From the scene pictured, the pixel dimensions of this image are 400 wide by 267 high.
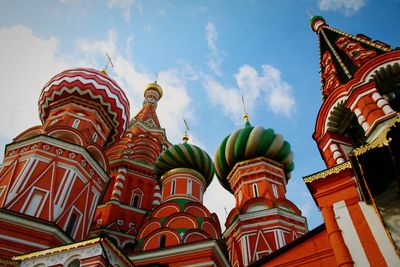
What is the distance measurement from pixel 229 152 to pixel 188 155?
236 cm

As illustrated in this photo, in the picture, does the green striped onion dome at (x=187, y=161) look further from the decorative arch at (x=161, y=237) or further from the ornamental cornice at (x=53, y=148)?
the decorative arch at (x=161, y=237)

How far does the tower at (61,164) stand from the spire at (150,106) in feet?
27.4

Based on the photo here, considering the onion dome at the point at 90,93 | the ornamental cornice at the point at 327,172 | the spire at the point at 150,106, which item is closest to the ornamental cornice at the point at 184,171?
the onion dome at the point at 90,93

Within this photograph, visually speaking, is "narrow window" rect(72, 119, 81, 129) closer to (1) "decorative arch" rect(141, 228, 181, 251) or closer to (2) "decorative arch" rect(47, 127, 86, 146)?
(2) "decorative arch" rect(47, 127, 86, 146)

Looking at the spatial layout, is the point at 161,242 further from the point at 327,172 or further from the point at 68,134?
the point at 327,172

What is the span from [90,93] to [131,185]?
18.9ft

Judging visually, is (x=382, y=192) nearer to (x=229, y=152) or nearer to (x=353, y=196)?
(x=353, y=196)

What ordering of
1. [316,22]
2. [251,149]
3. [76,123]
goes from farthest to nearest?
[251,149] < [76,123] < [316,22]

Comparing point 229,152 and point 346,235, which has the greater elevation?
point 229,152

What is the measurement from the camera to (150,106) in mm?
29984

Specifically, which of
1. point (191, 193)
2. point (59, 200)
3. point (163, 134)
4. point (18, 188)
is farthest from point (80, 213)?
point (163, 134)

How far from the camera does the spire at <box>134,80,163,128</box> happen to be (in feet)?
89.7

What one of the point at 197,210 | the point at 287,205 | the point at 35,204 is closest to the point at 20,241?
the point at 35,204

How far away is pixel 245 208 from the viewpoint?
16453 millimetres
